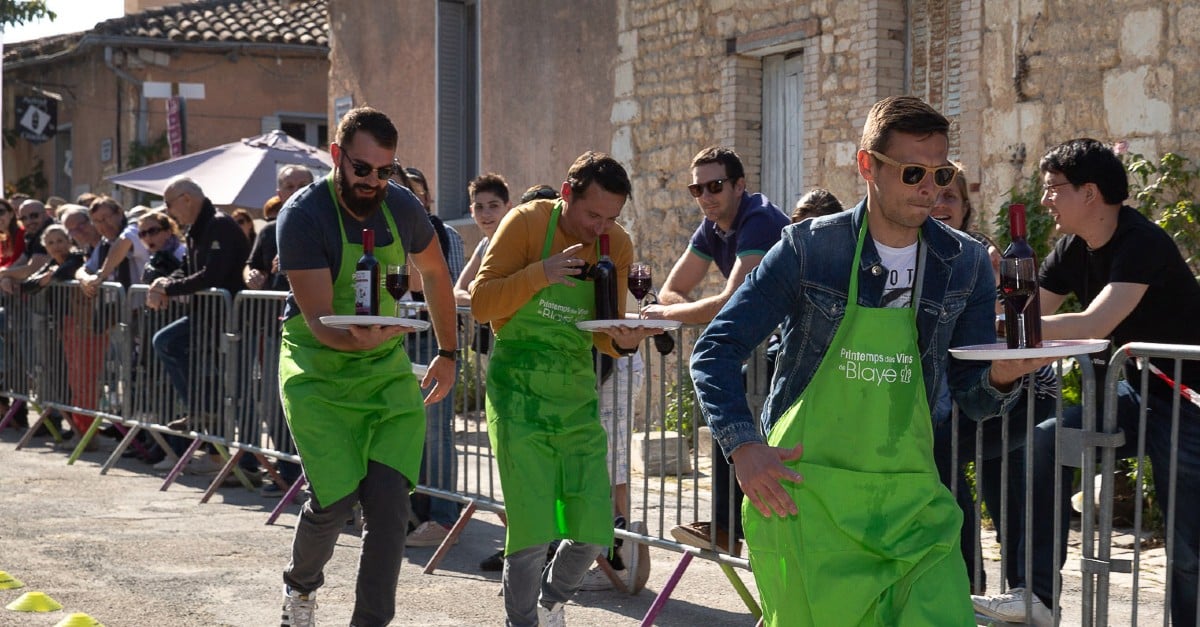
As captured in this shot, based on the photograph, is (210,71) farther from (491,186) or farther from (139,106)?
(491,186)

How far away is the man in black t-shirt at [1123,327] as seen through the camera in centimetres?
505

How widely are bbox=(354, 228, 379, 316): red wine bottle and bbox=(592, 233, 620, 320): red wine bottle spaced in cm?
79

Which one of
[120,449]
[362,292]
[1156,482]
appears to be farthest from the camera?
[120,449]

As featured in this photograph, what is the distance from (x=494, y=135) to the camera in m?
16.0

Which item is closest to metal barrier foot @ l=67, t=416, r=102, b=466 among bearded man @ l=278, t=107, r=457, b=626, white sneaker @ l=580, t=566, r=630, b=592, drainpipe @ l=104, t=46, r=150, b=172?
white sneaker @ l=580, t=566, r=630, b=592

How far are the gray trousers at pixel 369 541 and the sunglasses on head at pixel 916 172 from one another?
2370 mm

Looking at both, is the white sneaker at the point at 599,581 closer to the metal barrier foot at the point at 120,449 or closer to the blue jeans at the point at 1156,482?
the blue jeans at the point at 1156,482

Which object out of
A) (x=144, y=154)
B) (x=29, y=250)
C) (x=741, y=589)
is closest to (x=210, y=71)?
(x=144, y=154)

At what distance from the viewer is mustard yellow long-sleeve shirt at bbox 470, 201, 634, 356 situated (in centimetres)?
544

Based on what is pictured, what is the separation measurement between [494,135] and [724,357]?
12660 millimetres

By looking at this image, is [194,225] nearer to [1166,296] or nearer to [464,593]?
[464,593]

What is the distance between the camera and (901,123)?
11.8 ft

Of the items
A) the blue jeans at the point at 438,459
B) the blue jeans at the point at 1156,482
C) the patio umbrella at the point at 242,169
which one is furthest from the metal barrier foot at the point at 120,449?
the blue jeans at the point at 1156,482

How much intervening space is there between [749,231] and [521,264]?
57.9 inches
